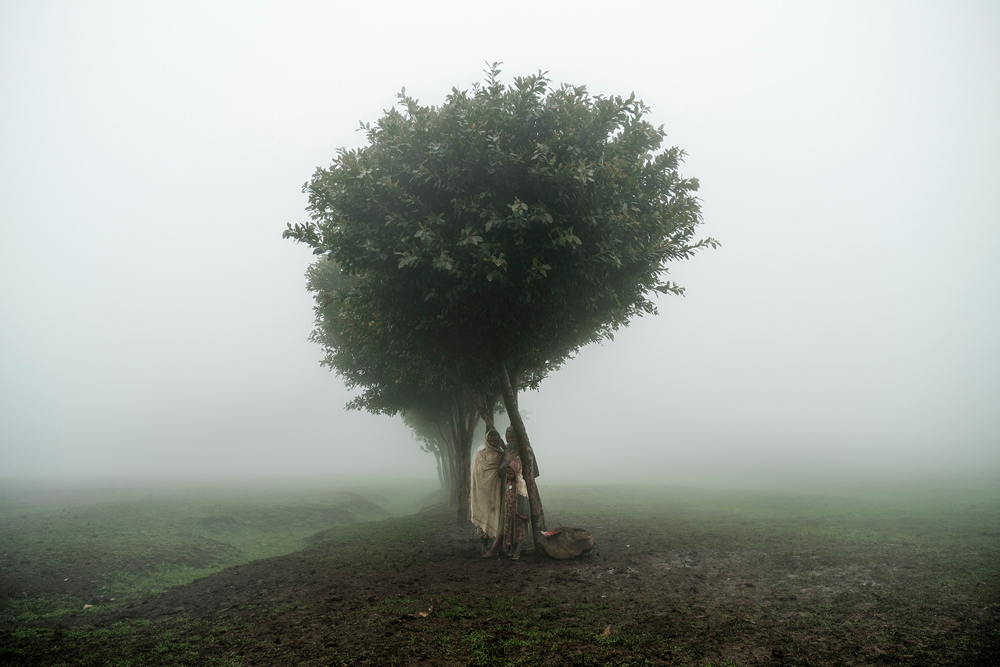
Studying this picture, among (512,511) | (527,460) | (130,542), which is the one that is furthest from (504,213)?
(130,542)

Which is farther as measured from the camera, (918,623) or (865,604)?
(865,604)

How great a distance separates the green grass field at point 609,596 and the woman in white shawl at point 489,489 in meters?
2.20

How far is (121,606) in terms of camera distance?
440 inches

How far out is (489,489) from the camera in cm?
1491

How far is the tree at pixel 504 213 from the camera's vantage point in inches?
465

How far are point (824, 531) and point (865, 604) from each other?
9924 millimetres

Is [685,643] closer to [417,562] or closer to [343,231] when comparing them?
[417,562]

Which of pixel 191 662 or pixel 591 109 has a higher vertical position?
pixel 591 109

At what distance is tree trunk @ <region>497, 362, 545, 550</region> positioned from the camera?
13.8m

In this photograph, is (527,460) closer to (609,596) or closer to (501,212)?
(609,596)

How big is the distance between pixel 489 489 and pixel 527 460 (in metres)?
1.62

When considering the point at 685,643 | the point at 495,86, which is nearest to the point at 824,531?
the point at 685,643

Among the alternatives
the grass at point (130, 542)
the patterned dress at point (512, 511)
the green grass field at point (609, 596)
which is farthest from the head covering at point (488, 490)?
the grass at point (130, 542)

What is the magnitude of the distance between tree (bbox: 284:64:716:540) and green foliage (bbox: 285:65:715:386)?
0.13 feet
